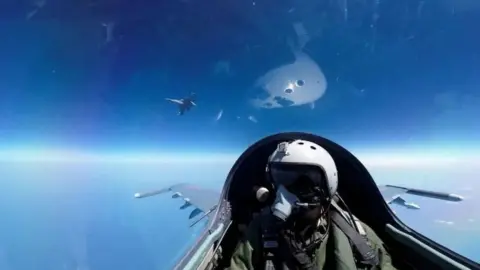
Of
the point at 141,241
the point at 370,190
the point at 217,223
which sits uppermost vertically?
the point at 370,190

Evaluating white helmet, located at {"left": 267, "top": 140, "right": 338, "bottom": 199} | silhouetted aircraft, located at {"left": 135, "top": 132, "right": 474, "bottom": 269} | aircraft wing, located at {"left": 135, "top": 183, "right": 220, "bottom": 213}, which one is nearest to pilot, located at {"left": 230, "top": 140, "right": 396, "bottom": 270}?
white helmet, located at {"left": 267, "top": 140, "right": 338, "bottom": 199}

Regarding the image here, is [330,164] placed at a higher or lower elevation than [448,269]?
higher

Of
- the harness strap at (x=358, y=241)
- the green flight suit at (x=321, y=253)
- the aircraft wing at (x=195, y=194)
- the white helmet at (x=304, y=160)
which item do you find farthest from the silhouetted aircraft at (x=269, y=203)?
the aircraft wing at (x=195, y=194)

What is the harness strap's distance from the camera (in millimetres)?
1666

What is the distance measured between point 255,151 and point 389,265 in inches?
46.1

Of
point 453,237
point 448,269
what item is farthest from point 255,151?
point 453,237

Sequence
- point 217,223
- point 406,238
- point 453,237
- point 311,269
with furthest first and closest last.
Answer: point 453,237 → point 217,223 → point 406,238 → point 311,269

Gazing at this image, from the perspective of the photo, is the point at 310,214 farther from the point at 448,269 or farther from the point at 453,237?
the point at 453,237

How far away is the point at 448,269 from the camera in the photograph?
5.44 ft

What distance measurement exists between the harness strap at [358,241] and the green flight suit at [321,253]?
34mm

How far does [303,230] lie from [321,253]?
14 centimetres

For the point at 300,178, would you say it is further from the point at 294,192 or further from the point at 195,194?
the point at 195,194

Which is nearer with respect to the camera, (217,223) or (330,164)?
(330,164)

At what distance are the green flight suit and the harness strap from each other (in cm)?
3
